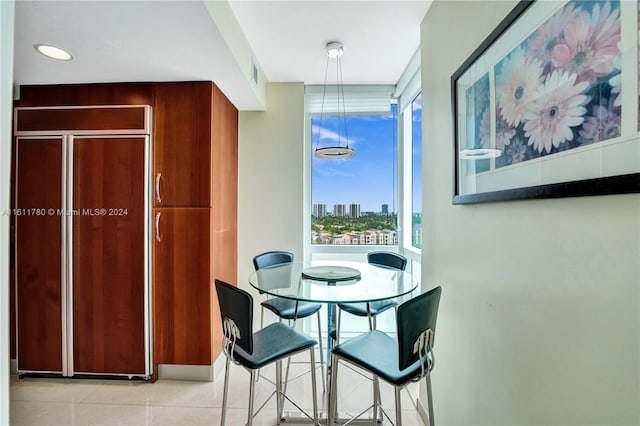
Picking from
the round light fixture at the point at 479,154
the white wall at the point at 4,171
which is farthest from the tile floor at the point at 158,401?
the round light fixture at the point at 479,154

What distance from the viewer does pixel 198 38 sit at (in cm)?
165

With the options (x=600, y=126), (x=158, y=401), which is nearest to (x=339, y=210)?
(x=158, y=401)

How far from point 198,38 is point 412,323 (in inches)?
74.4

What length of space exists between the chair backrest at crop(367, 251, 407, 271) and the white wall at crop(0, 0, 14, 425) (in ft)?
6.99

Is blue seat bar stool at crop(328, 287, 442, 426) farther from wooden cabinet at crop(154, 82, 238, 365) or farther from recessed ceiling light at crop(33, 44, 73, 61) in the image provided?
recessed ceiling light at crop(33, 44, 73, 61)

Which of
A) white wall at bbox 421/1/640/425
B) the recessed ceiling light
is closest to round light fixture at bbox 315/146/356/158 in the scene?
white wall at bbox 421/1/640/425

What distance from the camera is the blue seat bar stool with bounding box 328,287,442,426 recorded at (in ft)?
3.78

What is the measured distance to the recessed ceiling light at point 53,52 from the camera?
171 cm

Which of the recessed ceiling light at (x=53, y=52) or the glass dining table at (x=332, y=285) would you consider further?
the recessed ceiling light at (x=53, y=52)

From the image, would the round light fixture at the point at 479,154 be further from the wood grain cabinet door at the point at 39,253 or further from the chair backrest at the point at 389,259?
the wood grain cabinet door at the point at 39,253

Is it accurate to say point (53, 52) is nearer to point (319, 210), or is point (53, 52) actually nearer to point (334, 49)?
point (334, 49)

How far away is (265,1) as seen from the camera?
70.7 inches

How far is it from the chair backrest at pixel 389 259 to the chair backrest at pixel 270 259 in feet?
2.51

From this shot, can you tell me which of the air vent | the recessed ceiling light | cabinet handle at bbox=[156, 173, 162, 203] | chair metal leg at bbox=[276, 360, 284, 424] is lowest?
chair metal leg at bbox=[276, 360, 284, 424]
